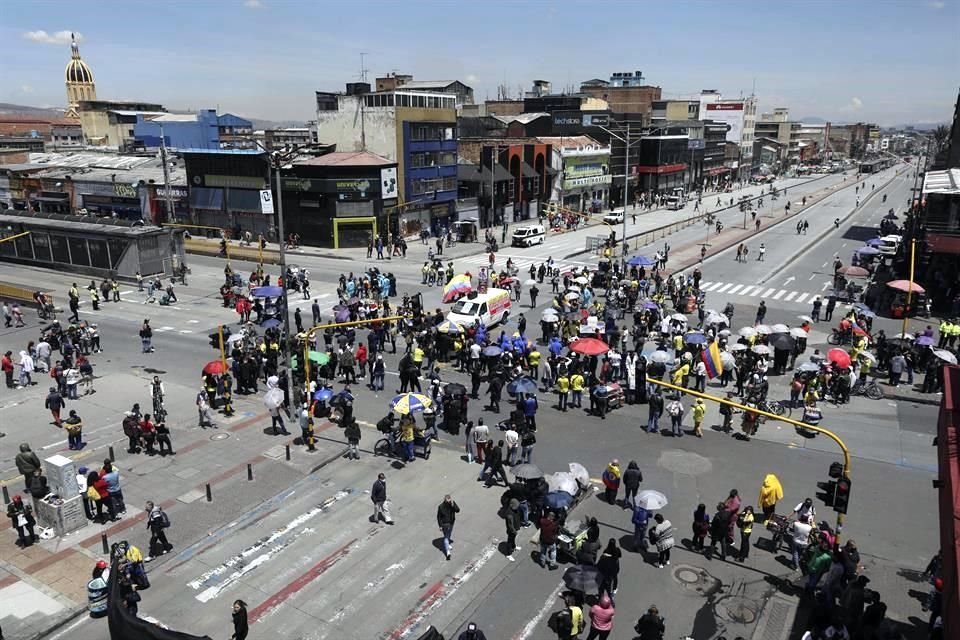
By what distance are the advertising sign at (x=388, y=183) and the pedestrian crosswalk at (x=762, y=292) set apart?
28063mm

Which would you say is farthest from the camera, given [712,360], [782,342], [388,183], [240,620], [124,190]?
[124,190]

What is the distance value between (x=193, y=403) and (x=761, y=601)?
19.9 meters

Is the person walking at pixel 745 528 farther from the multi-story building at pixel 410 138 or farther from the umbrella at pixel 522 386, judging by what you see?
the multi-story building at pixel 410 138

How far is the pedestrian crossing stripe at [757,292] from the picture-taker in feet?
144

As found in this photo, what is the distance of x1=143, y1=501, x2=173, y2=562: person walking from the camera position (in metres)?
15.4

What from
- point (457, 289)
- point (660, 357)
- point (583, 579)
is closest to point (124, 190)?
point (457, 289)

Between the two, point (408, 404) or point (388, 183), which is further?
point (388, 183)

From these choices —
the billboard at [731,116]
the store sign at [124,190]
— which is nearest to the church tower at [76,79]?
the store sign at [124,190]

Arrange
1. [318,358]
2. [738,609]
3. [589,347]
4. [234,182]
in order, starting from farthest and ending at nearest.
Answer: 1. [234,182]
2. [318,358]
3. [589,347]
4. [738,609]

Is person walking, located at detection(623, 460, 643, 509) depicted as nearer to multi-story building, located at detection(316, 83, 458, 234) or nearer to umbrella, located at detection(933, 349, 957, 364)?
umbrella, located at detection(933, 349, 957, 364)

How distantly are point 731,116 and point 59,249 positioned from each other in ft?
511

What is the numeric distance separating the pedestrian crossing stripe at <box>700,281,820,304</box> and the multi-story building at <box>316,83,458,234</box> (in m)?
28.6

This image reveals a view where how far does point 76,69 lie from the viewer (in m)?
170

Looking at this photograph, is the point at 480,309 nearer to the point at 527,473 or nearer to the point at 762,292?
the point at 527,473
